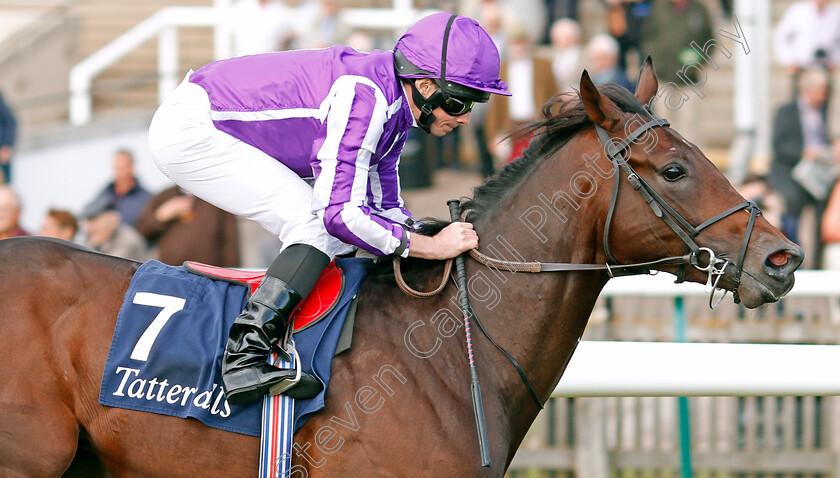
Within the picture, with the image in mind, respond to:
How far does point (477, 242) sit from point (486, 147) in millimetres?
5216

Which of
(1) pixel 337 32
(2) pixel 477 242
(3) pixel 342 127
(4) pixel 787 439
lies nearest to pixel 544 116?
(2) pixel 477 242

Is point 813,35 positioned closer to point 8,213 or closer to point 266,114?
point 266,114

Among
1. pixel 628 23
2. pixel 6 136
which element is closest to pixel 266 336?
pixel 628 23

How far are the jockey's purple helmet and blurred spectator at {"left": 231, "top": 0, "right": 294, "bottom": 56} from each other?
5.68 m

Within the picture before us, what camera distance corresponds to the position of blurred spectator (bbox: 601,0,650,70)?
809cm

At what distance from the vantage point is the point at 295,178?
10.6ft

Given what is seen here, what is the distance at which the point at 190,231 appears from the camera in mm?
6711

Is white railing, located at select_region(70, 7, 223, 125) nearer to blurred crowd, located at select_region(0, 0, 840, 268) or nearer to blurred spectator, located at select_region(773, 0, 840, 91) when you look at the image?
blurred crowd, located at select_region(0, 0, 840, 268)

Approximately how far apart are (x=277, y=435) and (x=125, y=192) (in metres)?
4.66

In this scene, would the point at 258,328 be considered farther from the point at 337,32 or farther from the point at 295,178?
the point at 337,32

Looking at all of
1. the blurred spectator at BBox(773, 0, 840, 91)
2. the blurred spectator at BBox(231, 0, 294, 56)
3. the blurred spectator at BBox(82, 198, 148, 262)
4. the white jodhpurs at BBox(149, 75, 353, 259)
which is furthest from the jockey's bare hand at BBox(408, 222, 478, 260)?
the blurred spectator at BBox(231, 0, 294, 56)

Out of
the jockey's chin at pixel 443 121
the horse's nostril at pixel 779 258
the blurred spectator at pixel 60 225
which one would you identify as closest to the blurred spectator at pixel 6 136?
the blurred spectator at pixel 60 225

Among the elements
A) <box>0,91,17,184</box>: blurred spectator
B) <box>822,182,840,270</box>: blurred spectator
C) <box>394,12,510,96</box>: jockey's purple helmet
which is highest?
<box>394,12,510,96</box>: jockey's purple helmet

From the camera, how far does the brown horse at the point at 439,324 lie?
9.73 feet
